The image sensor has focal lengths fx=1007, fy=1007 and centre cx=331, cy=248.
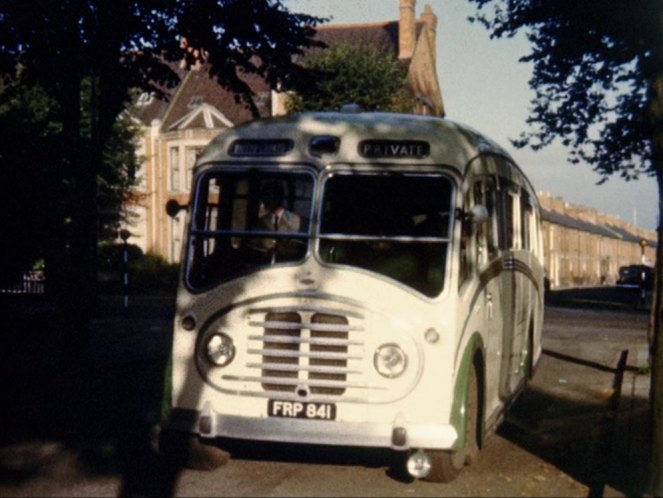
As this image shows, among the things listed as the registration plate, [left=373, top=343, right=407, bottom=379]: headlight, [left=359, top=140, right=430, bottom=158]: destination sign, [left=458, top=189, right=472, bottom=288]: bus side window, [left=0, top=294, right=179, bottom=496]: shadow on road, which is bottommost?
[left=0, top=294, right=179, bottom=496]: shadow on road

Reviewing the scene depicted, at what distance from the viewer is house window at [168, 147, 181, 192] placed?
5547cm

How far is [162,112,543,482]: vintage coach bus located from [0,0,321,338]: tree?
634 cm

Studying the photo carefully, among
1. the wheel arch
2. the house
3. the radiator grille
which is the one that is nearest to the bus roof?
the radiator grille

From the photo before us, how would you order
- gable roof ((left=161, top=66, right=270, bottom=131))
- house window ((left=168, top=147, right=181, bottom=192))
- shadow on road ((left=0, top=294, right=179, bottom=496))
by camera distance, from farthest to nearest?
house window ((left=168, top=147, right=181, bottom=192)) → gable roof ((left=161, top=66, right=270, bottom=131)) → shadow on road ((left=0, top=294, right=179, bottom=496))

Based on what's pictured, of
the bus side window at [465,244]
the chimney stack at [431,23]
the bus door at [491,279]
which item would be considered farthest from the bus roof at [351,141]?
the chimney stack at [431,23]

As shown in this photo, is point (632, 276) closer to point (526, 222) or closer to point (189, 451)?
point (526, 222)

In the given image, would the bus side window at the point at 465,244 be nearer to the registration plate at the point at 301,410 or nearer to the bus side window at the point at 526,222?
the registration plate at the point at 301,410

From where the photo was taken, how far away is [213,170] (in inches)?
332

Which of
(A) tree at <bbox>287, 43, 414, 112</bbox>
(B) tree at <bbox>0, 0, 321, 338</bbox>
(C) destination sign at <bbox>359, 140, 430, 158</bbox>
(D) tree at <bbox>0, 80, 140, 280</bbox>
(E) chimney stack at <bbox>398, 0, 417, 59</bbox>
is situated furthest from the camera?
(E) chimney stack at <bbox>398, 0, 417, 59</bbox>

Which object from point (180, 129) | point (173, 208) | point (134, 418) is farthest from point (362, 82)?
point (173, 208)

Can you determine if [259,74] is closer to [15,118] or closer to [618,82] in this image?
[15,118]

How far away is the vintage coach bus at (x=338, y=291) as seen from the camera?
768 centimetres

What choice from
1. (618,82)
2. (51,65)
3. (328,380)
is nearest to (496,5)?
(618,82)

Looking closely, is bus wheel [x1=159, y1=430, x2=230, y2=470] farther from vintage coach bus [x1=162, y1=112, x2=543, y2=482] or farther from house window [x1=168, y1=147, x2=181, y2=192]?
house window [x1=168, y1=147, x2=181, y2=192]
